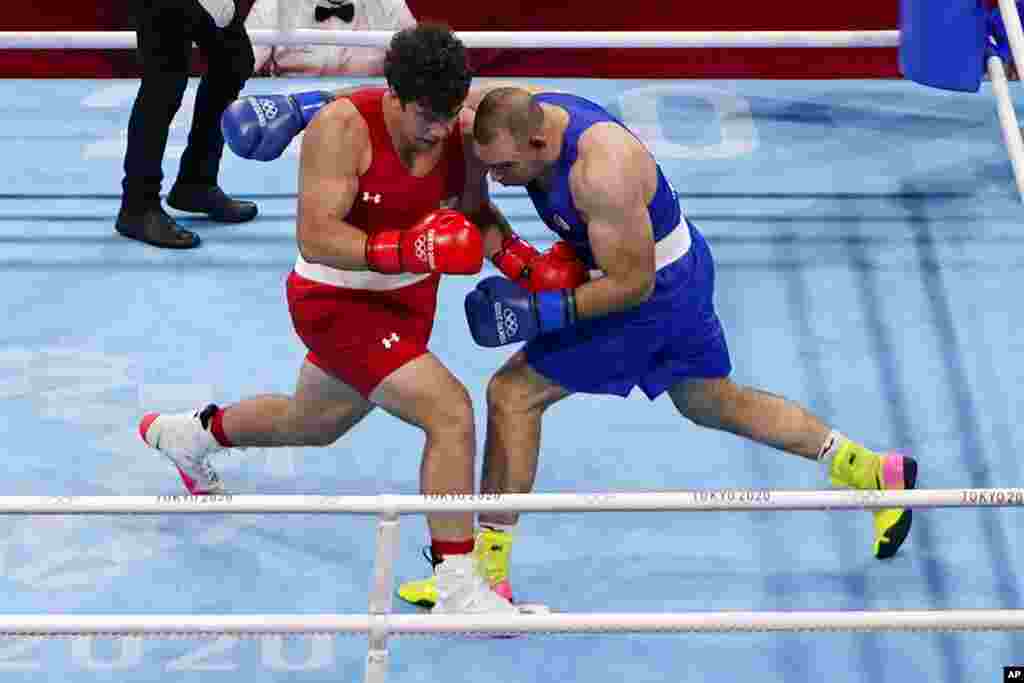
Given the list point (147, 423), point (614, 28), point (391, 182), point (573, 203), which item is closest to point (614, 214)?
point (573, 203)

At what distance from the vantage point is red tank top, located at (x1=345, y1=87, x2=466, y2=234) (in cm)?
365

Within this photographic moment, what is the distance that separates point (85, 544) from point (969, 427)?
2.22 m

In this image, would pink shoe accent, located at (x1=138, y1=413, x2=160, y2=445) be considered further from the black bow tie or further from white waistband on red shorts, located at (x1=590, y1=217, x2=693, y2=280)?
the black bow tie

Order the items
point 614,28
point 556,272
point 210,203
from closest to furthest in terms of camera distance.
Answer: point 556,272
point 210,203
point 614,28

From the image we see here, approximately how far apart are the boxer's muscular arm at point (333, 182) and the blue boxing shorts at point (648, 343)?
49cm

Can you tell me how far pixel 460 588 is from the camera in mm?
3717

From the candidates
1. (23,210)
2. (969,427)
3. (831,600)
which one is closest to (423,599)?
(831,600)

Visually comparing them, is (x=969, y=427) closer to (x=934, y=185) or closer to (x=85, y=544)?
(x=934, y=185)

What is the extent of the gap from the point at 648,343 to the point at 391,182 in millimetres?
646

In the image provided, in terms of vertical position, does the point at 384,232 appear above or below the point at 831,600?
above

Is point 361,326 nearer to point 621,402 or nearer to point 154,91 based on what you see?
point 621,402

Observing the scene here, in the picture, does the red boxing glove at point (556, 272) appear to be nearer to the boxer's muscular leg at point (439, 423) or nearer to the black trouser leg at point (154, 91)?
the boxer's muscular leg at point (439, 423)

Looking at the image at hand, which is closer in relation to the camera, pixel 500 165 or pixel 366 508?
pixel 366 508

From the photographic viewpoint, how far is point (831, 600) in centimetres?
397
